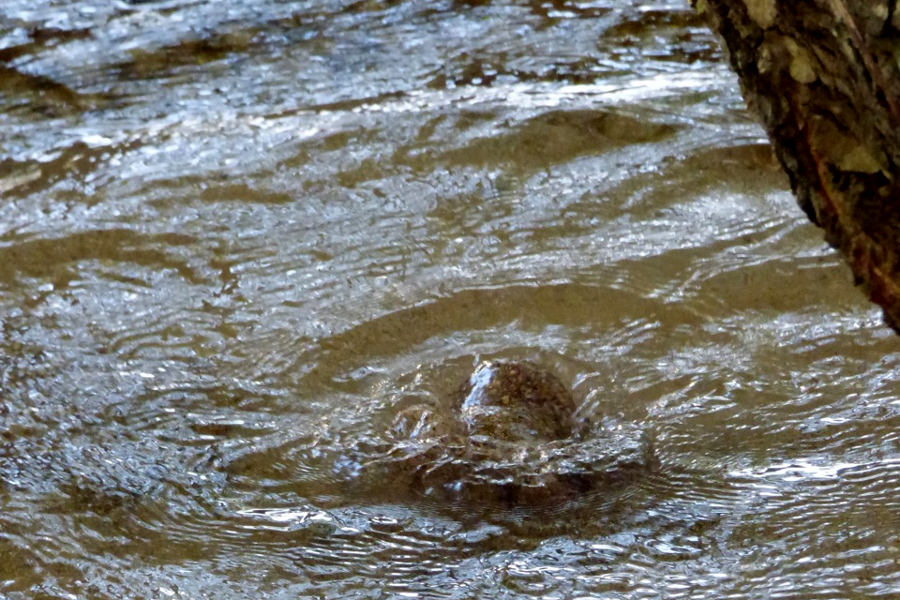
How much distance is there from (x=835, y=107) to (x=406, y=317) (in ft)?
6.73

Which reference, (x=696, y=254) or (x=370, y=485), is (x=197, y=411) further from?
(x=696, y=254)

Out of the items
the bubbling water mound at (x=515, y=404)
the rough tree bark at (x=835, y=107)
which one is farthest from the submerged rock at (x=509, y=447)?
the rough tree bark at (x=835, y=107)

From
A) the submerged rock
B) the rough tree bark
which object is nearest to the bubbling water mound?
the submerged rock

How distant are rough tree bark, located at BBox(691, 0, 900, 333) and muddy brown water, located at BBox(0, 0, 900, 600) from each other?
99cm

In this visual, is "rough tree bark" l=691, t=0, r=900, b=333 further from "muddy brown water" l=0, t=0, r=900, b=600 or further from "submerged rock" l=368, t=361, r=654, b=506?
"submerged rock" l=368, t=361, r=654, b=506

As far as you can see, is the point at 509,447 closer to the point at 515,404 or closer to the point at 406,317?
the point at 515,404

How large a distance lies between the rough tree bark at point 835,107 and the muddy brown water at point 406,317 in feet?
3.24

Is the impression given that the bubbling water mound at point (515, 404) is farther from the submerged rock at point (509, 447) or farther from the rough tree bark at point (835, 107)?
the rough tree bark at point (835, 107)

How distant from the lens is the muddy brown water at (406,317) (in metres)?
2.62

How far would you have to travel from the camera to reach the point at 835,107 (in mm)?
1630

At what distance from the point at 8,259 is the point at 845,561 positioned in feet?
9.79

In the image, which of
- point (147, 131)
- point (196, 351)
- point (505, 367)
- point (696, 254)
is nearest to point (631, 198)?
point (696, 254)

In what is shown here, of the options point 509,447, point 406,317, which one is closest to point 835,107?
point 509,447

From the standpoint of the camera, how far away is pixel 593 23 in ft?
18.3
